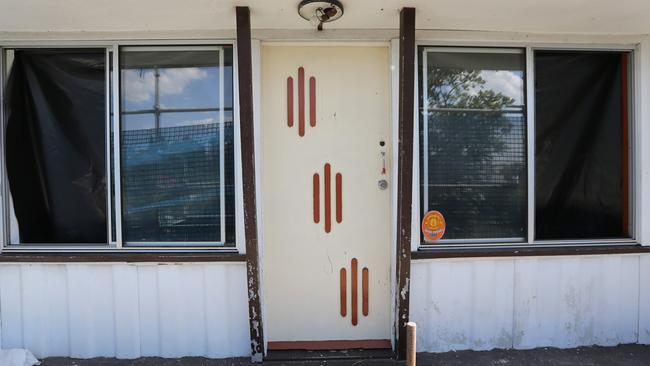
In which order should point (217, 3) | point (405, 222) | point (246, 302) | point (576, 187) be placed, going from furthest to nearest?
point (576, 187)
point (246, 302)
point (405, 222)
point (217, 3)

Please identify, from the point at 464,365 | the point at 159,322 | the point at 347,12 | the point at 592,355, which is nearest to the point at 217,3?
the point at 347,12

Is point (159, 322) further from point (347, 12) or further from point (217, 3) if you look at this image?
point (347, 12)

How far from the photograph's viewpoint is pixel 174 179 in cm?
334

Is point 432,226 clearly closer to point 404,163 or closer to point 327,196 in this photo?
point 404,163

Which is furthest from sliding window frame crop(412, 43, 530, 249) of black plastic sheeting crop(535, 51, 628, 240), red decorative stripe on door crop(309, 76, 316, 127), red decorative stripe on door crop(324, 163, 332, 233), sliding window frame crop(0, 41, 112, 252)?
sliding window frame crop(0, 41, 112, 252)

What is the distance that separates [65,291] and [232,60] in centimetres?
216

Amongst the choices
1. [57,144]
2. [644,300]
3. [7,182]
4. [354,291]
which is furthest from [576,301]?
[7,182]

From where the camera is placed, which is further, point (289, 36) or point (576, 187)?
point (576, 187)

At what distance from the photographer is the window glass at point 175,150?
3.32m

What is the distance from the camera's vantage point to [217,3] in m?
2.75

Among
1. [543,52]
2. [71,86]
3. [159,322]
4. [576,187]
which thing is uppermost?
[543,52]

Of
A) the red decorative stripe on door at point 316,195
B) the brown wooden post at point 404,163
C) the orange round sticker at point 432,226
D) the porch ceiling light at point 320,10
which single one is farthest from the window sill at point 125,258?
the porch ceiling light at point 320,10

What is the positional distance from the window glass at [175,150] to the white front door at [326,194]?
368 mm

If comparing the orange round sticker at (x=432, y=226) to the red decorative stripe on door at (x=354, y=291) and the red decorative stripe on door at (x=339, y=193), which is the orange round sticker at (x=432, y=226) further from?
the red decorative stripe on door at (x=339, y=193)
